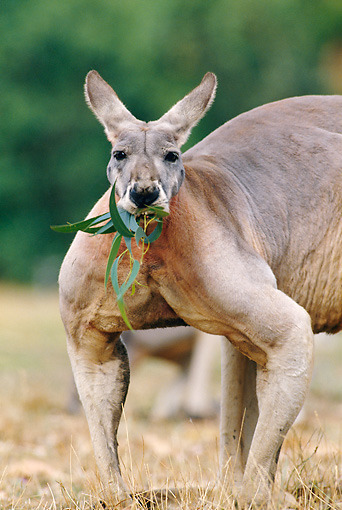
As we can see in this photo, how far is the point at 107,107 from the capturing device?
3.26 metres

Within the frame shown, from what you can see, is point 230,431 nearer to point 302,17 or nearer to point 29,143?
point 29,143

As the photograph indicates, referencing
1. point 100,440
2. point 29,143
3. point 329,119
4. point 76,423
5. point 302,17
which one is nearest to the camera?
point 100,440

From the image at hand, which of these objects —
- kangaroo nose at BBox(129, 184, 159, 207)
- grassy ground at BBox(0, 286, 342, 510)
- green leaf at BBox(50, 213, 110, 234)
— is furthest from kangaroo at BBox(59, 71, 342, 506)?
grassy ground at BBox(0, 286, 342, 510)

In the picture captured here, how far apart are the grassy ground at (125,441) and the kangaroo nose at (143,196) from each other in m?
1.02

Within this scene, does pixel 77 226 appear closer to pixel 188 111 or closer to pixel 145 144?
pixel 145 144

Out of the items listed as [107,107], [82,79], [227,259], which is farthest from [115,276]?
[82,79]

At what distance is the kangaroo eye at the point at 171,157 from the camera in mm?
3031

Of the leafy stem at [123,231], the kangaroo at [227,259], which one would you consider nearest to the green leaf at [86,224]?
the leafy stem at [123,231]

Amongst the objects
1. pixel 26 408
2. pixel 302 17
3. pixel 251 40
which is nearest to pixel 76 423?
pixel 26 408

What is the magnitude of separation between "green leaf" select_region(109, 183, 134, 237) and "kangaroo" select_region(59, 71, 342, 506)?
0.18 ft

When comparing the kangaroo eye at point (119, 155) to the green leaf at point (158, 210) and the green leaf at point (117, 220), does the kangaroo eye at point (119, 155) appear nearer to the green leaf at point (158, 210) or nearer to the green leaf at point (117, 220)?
the green leaf at point (117, 220)

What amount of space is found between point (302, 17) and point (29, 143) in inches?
377

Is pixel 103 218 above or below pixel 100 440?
above

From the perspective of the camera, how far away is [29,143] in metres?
24.4
